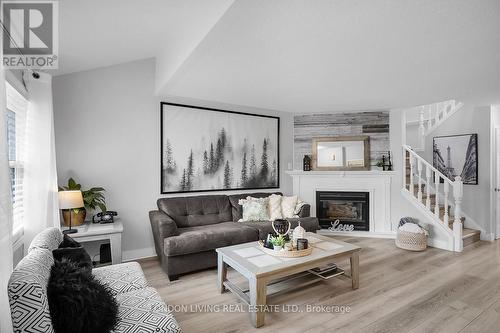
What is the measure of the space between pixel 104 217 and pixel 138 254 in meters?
0.81

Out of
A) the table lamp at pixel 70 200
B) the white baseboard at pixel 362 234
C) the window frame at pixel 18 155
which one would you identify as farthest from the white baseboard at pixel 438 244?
the window frame at pixel 18 155

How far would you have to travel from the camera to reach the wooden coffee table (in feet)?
6.84

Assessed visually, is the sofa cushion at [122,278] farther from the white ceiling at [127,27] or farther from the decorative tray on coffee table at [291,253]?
the white ceiling at [127,27]

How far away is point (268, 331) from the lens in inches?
80.1

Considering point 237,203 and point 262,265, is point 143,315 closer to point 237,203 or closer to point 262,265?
point 262,265

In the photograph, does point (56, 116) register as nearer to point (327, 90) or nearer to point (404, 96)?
point (327, 90)

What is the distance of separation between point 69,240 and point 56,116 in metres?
1.85

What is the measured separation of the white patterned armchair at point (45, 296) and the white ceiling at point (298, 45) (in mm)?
1667

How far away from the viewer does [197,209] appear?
3770 mm

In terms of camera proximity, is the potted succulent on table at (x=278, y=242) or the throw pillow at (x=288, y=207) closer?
the potted succulent on table at (x=278, y=242)

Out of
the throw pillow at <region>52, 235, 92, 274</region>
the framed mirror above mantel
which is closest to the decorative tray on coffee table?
the throw pillow at <region>52, 235, 92, 274</region>

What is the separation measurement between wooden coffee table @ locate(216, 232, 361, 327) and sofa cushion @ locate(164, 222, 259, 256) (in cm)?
46

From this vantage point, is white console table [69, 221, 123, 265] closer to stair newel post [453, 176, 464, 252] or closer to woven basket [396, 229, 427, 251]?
woven basket [396, 229, 427, 251]

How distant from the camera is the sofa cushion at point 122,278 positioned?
1888 millimetres
